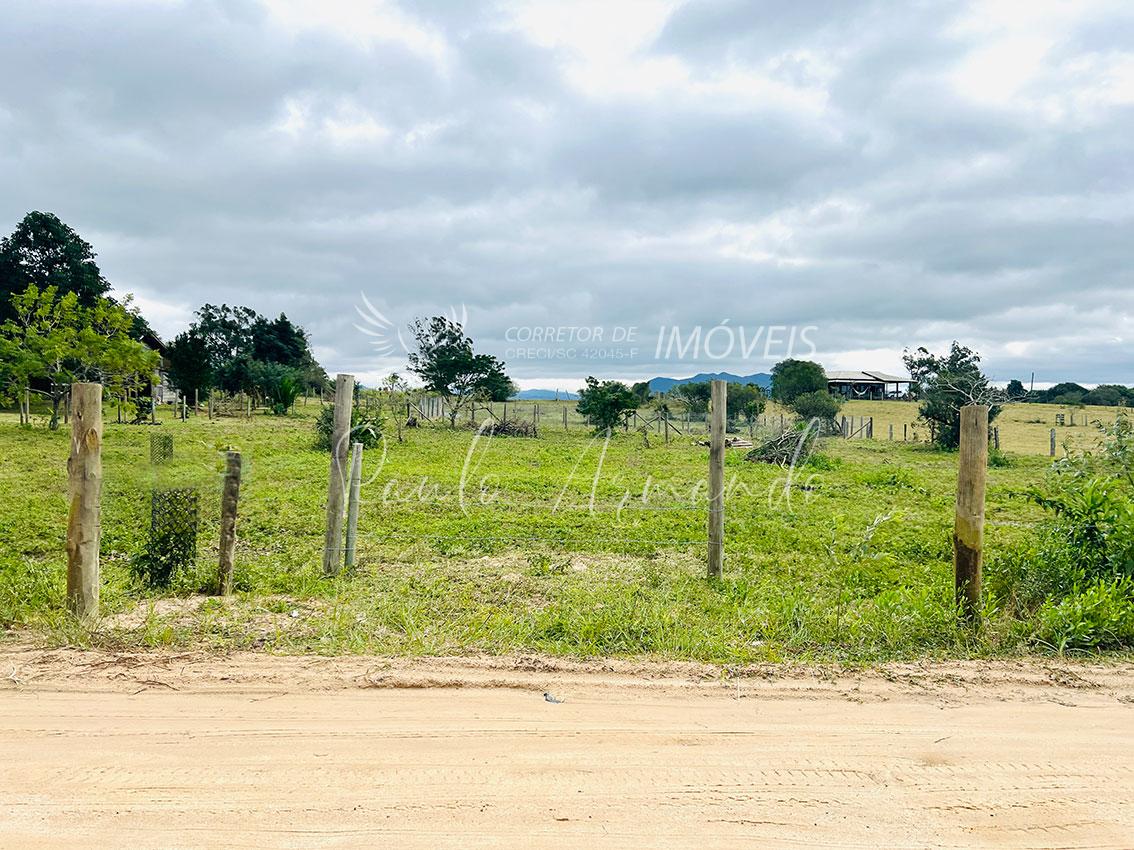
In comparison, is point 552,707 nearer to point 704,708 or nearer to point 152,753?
point 704,708

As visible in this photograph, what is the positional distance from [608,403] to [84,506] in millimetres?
20958

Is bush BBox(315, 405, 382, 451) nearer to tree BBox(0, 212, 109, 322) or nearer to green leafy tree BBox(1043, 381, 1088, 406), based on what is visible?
tree BBox(0, 212, 109, 322)

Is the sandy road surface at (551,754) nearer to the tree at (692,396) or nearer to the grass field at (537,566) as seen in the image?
the grass field at (537,566)

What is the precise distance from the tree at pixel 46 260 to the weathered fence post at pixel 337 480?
41843mm

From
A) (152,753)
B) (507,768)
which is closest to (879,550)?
(507,768)

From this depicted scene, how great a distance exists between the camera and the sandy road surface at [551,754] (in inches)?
102

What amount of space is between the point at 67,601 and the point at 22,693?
1.05m

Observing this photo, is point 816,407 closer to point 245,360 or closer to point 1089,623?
Answer: point 1089,623

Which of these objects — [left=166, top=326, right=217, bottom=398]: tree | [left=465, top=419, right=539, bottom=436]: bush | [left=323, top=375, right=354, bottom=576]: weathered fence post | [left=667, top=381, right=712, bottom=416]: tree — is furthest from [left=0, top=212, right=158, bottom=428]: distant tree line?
[left=667, top=381, right=712, bottom=416]: tree

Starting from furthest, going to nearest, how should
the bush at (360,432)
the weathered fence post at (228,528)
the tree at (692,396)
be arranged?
the tree at (692,396) → the bush at (360,432) → the weathered fence post at (228,528)

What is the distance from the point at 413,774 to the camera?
295 centimetres

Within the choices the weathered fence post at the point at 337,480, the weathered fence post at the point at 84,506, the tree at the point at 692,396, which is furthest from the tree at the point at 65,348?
the tree at the point at 692,396

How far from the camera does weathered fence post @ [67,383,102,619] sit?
182 inches

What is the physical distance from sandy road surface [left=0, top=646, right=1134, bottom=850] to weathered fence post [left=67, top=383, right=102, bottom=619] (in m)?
0.53
